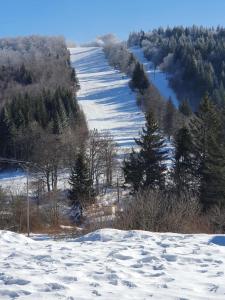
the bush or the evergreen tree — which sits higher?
the bush

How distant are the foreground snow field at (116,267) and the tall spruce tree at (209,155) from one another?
2241 cm

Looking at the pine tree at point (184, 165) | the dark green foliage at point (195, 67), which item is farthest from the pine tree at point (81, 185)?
the dark green foliage at point (195, 67)

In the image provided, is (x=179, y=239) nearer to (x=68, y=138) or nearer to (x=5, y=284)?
(x=5, y=284)

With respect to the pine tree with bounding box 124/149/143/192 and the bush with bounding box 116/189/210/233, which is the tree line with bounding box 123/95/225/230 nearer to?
the pine tree with bounding box 124/149/143/192

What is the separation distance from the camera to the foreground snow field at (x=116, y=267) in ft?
27.3

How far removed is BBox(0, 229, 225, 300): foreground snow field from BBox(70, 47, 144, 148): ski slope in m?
65.3

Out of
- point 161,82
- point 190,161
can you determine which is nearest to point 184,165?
point 190,161

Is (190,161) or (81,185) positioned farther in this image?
(81,185)

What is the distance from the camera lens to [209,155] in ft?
131

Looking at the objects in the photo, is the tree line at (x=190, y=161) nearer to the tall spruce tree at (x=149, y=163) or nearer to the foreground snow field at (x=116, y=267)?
the tall spruce tree at (x=149, y=163)

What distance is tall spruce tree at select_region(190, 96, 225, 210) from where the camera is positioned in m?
37.6

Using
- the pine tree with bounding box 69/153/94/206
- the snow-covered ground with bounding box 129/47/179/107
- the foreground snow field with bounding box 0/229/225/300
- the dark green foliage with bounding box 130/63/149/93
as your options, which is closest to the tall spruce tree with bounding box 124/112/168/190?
the pine tree with bounding box 69/153/94/206

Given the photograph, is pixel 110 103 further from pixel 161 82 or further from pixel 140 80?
pixel 161 82

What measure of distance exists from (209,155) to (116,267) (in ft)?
101
